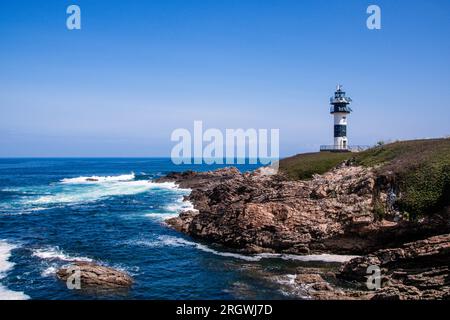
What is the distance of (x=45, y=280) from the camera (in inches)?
1092

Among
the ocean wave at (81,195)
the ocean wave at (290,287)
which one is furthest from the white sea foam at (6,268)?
the ocean wave at (81,195)

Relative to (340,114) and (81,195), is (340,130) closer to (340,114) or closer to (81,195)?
(340,114)

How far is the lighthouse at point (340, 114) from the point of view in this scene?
199ft

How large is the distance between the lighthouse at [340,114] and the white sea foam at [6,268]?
44513mm

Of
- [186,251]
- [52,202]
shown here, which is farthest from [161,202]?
[186,251]

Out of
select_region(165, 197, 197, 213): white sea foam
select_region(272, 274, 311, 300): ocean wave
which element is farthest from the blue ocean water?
select_region(165, 197, 197, 213): white sea foam

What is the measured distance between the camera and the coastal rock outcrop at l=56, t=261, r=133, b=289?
26.6m

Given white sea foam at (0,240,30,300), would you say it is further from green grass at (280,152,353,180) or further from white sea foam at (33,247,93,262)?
green grass at (280,152,353,180)

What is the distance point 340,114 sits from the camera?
60.8m

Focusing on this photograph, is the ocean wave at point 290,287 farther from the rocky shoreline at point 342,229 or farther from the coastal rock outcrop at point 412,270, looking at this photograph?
the coastal rock outcrop at point 412,270

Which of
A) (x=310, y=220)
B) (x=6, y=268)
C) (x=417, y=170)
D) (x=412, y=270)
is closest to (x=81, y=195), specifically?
(x=6, y=268)
